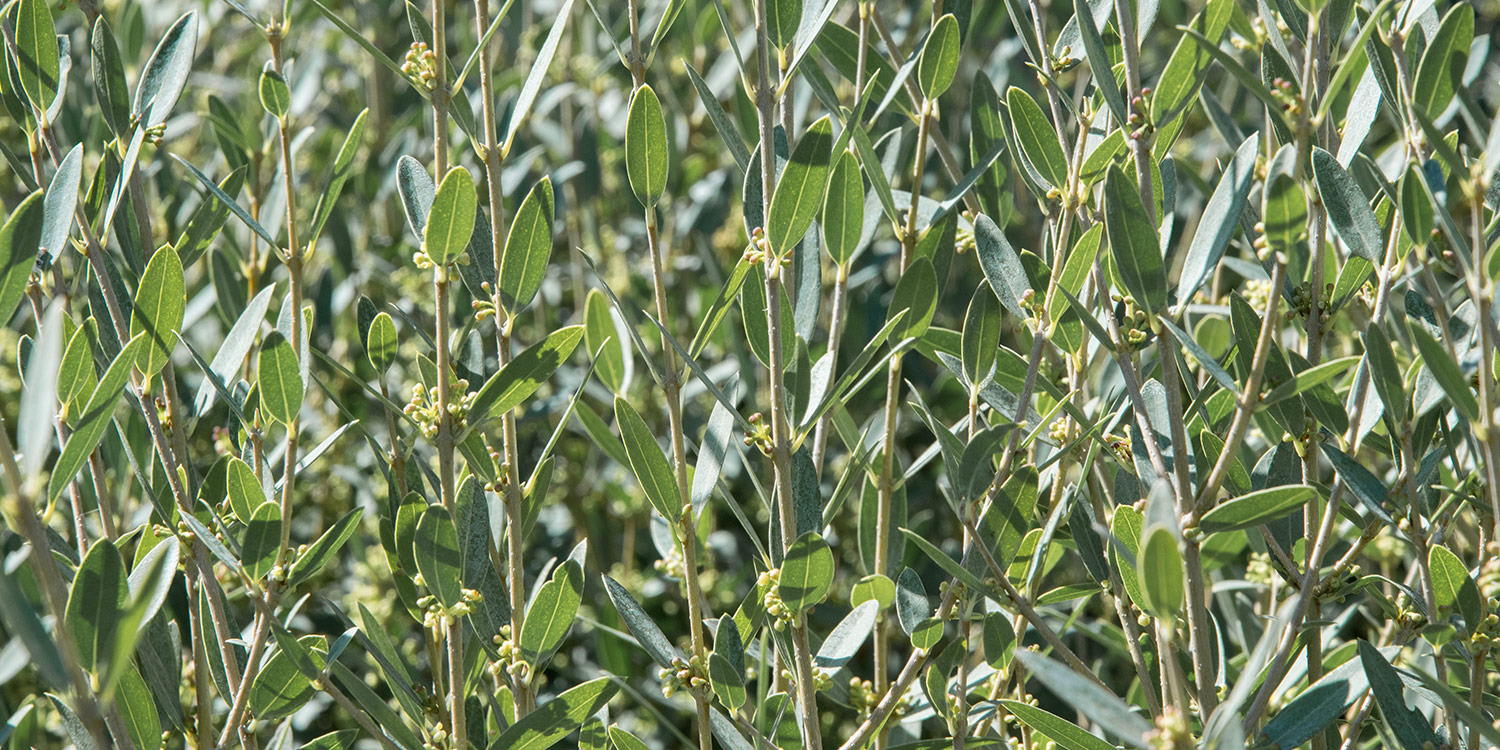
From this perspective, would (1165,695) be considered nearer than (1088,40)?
No

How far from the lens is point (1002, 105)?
975mm

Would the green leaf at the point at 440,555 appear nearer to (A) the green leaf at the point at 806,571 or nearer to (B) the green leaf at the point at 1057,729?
(A) the green leaf at the point at 806,571

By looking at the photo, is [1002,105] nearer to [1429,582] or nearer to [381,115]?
[1429,582]

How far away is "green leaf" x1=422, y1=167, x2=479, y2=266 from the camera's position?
0.79m

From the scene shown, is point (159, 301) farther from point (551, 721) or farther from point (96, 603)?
point (551, 721)

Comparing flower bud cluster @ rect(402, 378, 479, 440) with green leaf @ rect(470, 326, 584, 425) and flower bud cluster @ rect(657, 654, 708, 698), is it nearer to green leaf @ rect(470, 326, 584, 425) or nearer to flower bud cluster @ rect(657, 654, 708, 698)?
green leaf @ rect(470, 326, 584, 425)

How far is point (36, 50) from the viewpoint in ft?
2.86

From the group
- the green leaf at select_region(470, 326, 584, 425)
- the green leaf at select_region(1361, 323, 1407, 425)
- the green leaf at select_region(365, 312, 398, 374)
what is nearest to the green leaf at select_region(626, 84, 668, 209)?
the green leaf at select_region(470, 326, 584, 425)

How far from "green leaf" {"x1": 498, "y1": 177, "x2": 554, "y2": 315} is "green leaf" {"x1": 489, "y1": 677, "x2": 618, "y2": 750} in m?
0.27

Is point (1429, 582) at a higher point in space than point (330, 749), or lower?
higher

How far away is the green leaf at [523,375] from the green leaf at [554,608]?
12 centimetres

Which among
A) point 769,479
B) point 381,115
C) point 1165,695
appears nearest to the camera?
point 1165,695

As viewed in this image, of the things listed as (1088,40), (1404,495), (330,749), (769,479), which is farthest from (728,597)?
(1088,40)

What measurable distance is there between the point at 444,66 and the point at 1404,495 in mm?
729
